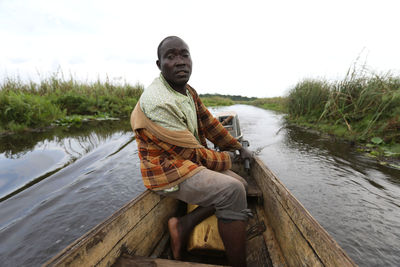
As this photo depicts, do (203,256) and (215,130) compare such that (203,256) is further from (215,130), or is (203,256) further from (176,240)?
(215,130)

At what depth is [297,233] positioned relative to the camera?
1.13 m

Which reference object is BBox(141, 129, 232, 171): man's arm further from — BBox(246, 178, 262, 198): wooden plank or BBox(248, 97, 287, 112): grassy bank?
BBox(248, 97, 287, 112): grassy bank

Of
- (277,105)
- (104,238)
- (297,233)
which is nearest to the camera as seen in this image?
(104,238)

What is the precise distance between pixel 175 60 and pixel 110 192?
7.87 feet

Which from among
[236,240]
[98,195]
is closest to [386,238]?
[236,240]

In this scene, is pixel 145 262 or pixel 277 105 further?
pixel 277 105

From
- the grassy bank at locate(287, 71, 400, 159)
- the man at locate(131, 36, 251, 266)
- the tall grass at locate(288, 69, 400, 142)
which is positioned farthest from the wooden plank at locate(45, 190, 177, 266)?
the tall grass at locate(288, 69, 400, 142)

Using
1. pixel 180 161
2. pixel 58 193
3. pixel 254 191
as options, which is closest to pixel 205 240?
pixel 180 161

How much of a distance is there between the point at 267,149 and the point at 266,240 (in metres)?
4.04

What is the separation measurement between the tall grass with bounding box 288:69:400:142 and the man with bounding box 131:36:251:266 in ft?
16.6

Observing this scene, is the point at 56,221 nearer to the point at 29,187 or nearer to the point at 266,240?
the point at 29,187

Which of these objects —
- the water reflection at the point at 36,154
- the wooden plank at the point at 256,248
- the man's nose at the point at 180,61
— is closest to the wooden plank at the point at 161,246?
the wooden plank at the point at 256,248

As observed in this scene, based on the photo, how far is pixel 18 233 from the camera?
2.02 metres

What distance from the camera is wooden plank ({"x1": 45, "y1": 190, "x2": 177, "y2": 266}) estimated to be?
0.83 m
